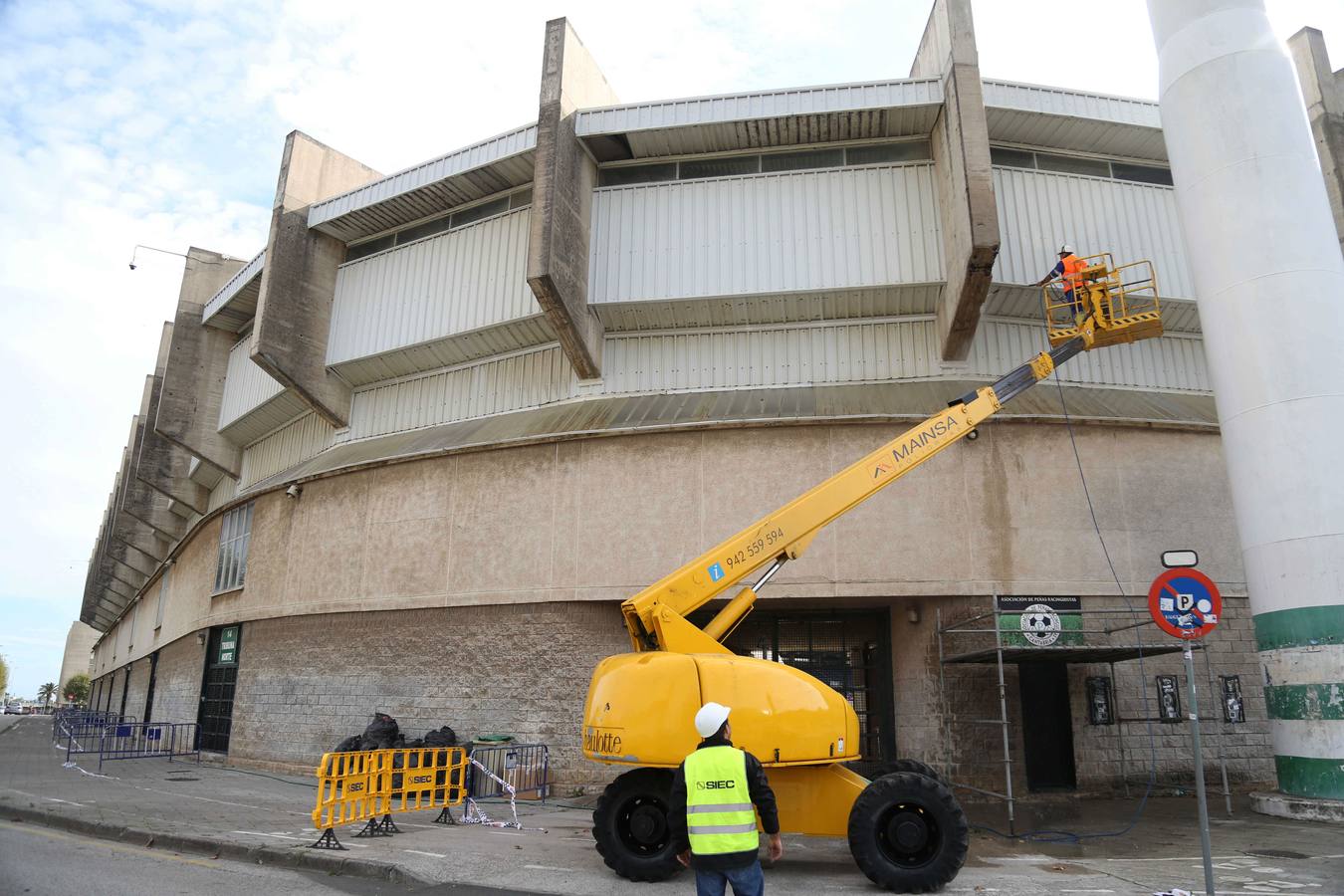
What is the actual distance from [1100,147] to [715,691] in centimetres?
1607

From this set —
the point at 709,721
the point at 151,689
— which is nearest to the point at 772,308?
the point at 709,721

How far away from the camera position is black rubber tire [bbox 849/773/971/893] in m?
7.72

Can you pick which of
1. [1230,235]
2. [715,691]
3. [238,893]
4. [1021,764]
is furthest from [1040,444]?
[238,893]

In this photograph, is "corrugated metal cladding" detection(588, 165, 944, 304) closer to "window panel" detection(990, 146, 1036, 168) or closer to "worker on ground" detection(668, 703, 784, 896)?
"window panel" detection(990, 146, 1036, 168)

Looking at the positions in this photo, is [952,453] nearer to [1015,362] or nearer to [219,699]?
[1015,362]

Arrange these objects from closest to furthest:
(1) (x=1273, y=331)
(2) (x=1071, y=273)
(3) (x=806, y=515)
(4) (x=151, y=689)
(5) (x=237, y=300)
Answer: (3) (x=806, y=515) < (1) (x=1273, y=331) < (2) (x=1071, y=273) < (5) (x=237, y=300) < (4) (x=151, y=689)

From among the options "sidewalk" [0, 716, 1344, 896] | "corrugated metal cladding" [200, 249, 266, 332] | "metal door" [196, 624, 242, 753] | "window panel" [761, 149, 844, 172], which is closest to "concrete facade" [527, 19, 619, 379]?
"window panel" [761, 149, 844, 172]

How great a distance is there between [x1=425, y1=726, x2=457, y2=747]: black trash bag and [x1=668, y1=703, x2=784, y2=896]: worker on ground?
11182 mm

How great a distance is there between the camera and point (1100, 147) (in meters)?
18.2

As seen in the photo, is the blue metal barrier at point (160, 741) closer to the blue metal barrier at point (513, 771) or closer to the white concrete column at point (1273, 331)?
the blue metal barrier at point (513, 771)

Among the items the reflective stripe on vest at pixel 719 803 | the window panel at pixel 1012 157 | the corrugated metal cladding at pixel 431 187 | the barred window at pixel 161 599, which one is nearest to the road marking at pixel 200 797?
the reflective stripe on vest at pixel 719 803

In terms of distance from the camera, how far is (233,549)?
23.4 metres

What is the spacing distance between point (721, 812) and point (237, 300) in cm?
2538

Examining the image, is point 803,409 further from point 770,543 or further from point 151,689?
point 151,689
